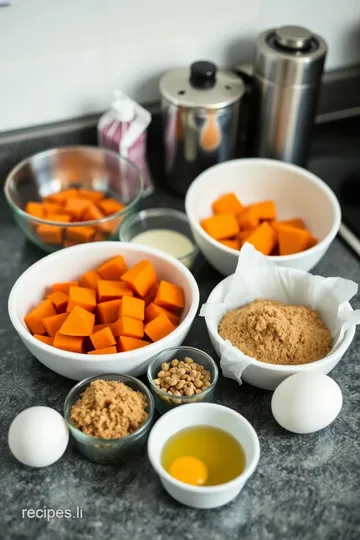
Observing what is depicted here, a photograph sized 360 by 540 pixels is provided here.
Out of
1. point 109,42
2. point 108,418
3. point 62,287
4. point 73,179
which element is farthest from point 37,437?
point 109,42

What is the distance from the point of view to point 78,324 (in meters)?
1.04

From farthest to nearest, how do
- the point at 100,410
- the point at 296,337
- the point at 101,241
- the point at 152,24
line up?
1. the point at 152,24
2. the point at 101,241
3. the point at 296,337
4. the point at 100,410

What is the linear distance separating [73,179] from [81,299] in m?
0.40

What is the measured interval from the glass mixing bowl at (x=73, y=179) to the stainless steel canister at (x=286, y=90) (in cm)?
28

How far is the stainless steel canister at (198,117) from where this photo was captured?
130 cm

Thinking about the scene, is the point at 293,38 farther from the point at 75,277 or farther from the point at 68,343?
the point at 68,343

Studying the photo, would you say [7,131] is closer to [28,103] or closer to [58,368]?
[28,103]

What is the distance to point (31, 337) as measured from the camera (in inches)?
39.5

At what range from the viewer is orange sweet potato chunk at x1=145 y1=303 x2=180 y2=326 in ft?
3.57

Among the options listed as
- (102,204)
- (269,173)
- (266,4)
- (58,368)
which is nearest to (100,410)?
(58,368)

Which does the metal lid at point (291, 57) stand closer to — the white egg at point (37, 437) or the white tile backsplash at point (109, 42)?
the white tile backsplash at point (109, 42)

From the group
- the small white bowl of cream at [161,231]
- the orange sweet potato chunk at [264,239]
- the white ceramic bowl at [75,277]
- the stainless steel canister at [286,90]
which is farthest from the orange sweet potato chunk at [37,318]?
the stainless steel canister at [286,90]

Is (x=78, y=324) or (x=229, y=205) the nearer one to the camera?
(x=78, y=324)

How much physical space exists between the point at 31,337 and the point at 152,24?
2.29ft
